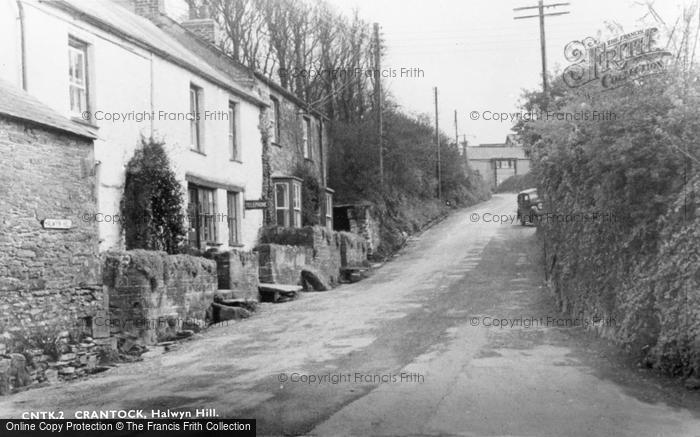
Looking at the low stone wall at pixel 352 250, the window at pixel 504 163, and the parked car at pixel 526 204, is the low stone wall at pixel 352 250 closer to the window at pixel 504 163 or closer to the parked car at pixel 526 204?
the parked car at pixel 526 204

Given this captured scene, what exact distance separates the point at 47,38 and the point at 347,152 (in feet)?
76.1

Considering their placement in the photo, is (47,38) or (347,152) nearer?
(47,38)

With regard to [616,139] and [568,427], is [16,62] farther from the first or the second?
[568,427]

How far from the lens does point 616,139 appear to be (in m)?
11.7

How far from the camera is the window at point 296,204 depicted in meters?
28.1

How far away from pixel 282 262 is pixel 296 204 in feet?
17.5

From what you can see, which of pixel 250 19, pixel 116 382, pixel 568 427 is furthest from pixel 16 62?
pixel 250 19

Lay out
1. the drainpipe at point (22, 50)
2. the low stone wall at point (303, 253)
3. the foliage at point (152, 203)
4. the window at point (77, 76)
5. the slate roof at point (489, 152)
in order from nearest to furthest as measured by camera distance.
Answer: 1. the drainpipe at point (22, 50)
2. the window at point (77, 76)
3. the foliage at point (152, 203)
4. the low stone wall at point (303, 253)
5. the slate roof at point (489, 152)

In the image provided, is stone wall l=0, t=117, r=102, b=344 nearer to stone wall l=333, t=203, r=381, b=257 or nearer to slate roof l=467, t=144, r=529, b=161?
stone wall l=333, t=203, r=381, b=257

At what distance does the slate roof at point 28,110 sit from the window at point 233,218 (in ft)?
33.4

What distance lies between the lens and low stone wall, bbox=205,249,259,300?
1984cm

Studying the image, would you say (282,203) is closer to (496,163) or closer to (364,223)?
(364,223)

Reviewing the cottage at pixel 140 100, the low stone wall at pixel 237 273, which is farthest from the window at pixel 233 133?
the low stone wall at pixel 237 273

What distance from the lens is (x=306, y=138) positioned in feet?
106
